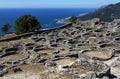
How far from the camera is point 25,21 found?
320 feet

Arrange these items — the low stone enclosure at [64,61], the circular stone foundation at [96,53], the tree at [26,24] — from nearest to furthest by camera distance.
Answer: the low stone enclosure at [64,61] < the circular stone foundation at [96,53] < the tree at [26,24]

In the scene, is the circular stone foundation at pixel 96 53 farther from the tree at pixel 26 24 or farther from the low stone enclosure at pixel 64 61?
the tree at pixel 26 24

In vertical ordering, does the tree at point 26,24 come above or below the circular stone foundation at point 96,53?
below

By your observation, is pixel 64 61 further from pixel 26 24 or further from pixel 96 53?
pixel 26 24

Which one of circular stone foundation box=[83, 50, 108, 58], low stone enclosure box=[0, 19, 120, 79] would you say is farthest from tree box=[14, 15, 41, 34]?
circular stone foundation box=[83, 50, 108, 58]

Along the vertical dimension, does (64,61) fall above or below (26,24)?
above

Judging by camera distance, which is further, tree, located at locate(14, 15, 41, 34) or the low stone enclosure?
tree, located at locate(14, 15, 41, 34)

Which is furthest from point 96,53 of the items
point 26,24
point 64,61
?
point 26,24

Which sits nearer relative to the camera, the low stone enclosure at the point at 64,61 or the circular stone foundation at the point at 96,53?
the low stone enclosure at the point at 64,61

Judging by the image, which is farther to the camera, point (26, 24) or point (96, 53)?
point (26, 24)

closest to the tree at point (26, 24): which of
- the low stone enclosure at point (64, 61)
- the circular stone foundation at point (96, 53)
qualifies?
the low stone enclosure at point (64, 61)

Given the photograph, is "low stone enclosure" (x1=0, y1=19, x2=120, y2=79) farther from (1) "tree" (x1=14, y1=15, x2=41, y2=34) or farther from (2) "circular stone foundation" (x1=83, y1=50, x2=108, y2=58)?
(1) "tree" (x1=14, y1=15, x2=41, y2=34)

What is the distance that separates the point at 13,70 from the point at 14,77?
192 cm

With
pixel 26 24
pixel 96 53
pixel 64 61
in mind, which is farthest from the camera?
pixel 26 24
